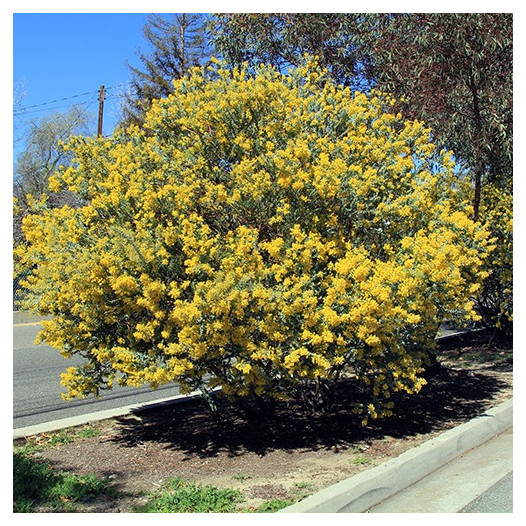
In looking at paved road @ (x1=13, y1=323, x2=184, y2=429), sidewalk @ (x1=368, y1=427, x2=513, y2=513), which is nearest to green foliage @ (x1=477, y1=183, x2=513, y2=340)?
sidewalk @ (x1=368, y1=427, x2=513, y2=513)

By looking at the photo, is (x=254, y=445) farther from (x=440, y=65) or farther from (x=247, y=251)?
(x=440, y=65)

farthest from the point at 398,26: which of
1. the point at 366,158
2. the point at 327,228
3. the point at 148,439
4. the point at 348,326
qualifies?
the point at 148,439

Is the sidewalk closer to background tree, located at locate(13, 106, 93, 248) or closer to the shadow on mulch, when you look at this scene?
the shadow on mulch

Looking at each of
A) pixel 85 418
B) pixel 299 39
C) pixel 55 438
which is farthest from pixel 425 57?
pixel 55 438

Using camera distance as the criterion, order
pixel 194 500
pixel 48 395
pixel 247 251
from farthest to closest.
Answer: pixel 48 395 < pixel 247 251 < pixel 194 500

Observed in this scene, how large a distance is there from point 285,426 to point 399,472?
1.69 m

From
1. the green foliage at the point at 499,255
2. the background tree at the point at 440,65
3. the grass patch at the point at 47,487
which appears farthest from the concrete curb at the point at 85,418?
the green foliage at the point at 499,255

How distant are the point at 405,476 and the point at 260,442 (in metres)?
1.49

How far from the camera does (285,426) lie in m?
6.52

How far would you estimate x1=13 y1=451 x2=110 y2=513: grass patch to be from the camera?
452cm

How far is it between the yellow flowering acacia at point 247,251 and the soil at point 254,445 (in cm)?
51

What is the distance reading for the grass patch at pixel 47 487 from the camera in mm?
4520

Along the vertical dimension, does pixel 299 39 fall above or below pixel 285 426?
above

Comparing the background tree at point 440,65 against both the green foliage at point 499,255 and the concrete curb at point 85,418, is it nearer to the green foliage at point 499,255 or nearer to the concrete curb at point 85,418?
the green foliage at point 499,255
